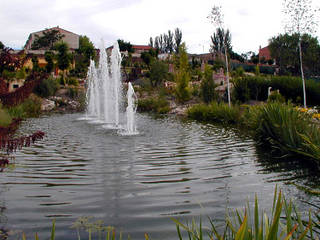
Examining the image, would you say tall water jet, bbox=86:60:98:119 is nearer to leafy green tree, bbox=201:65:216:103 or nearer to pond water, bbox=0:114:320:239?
leafy green tree, bbox=201:65:216:103

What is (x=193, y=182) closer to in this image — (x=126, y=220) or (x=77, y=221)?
(x=126, y=220)

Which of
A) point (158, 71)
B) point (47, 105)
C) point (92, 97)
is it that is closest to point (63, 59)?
point (158, 71)

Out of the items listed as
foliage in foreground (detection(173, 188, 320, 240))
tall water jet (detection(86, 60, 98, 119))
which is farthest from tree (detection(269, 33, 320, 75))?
foliage in foreground (detection(173, 188, 320, 240))

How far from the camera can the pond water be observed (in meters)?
4.28

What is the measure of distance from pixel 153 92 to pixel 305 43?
16.1 metres

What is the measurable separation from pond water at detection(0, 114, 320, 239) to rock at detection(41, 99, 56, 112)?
19664mm

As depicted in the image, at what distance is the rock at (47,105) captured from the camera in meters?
Answer: 28.4

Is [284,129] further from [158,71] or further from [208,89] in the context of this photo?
[158,71]

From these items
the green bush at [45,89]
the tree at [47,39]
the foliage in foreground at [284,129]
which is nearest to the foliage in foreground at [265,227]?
the foliage in foreground at [284,129]

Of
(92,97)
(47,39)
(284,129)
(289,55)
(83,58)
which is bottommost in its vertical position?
(284,129)

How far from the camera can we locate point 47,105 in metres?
29.1

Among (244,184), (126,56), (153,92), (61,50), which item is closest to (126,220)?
(244,184)

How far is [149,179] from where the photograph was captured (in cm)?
612

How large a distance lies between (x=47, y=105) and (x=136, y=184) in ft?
83.0
